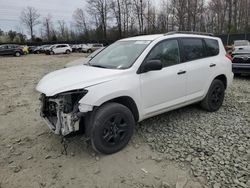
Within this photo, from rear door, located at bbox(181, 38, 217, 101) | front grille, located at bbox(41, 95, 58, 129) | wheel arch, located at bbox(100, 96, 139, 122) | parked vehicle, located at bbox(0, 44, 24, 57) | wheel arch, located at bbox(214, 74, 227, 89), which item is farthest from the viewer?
parked vehicle, located at bbox(0, 44, 24, 57)

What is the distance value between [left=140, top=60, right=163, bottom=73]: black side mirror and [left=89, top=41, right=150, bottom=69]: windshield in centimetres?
21

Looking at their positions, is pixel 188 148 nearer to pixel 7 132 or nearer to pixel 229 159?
pixel 229 159

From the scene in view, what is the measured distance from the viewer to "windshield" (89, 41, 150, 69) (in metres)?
4.02

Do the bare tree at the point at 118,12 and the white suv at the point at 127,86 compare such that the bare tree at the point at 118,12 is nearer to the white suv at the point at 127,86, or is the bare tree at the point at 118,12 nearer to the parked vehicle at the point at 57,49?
the parked vehicle at the point at 57,49

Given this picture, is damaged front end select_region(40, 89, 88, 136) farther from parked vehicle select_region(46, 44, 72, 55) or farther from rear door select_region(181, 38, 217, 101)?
parked vehicle select_region(46, 44, 72, 55)

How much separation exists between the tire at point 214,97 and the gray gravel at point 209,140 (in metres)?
0.14

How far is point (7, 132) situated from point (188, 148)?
3407mm

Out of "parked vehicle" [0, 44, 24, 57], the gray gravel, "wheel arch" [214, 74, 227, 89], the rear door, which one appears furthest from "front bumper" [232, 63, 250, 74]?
"parked vehicle" [0, 44, 24, 57]

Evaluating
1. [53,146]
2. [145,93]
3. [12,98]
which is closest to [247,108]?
[145,93]

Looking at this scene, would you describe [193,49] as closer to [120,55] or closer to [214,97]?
[214,97]

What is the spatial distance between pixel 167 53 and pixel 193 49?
0.79 metres

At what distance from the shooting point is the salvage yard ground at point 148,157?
3.12 meters

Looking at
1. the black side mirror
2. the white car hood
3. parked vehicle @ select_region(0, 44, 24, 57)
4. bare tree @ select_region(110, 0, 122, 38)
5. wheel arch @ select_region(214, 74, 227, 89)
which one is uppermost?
bare tree @ select_region(110, 0, 122, 38)

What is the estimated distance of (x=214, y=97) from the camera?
5.36 m
